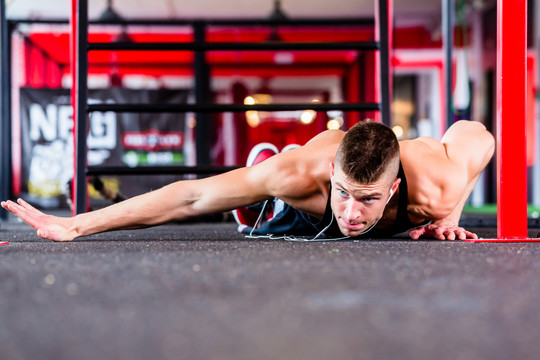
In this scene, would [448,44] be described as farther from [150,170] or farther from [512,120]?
[150,170]

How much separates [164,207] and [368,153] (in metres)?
0.63

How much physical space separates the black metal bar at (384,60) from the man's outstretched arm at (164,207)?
873 millimetres

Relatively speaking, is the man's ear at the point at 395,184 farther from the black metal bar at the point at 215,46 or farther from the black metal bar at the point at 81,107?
the black metal bar at the point at 81,107

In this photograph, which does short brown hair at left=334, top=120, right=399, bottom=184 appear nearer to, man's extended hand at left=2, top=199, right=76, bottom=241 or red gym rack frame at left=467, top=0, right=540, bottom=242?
red gym rack frame at left=467, top=0, right=540, bottom=242

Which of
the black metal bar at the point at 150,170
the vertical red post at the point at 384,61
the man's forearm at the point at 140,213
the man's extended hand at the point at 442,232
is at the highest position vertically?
the vertical red post at the point at 384,61

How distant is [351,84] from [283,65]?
1.18 metres

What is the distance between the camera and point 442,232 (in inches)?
71.1

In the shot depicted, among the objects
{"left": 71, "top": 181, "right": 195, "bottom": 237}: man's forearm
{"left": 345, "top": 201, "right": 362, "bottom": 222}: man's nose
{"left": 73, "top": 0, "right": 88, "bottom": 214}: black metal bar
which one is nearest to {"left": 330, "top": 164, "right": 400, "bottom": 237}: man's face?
{"left": 345, "top": 201, "right": 362, "bottom": 222}: man's nose

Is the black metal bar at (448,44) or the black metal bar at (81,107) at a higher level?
the black metal bar at (448,44)

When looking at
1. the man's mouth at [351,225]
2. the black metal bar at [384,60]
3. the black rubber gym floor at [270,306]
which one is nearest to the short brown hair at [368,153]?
the man's mouth at [351,225]

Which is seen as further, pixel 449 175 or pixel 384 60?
pixel 384 60

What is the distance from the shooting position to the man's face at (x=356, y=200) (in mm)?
1538

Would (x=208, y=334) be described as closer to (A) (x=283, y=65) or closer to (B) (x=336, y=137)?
(B) (x=336, y=137)

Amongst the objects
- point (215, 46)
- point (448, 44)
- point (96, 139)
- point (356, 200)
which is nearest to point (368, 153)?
point (356, 200)
